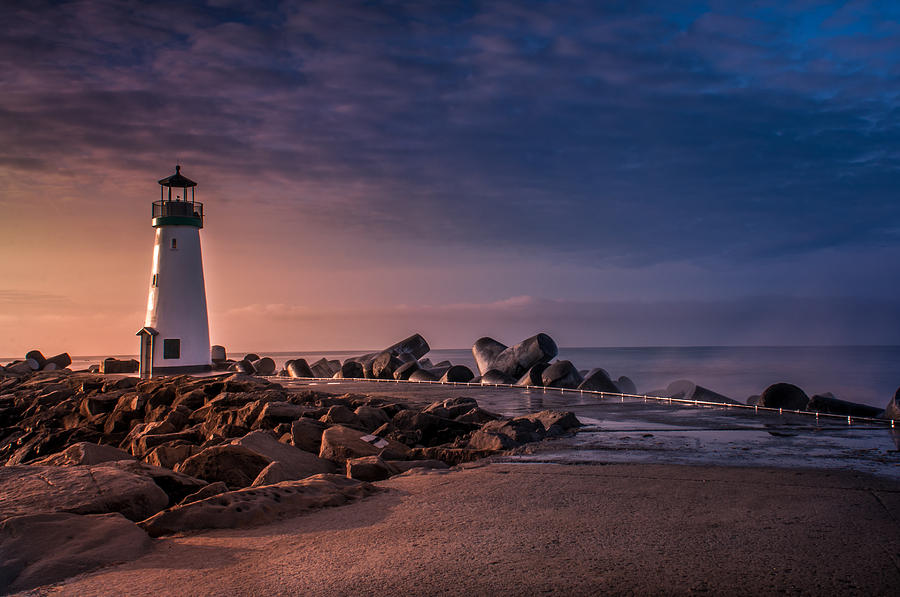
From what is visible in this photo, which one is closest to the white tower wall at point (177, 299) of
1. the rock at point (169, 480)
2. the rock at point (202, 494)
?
the rock at point (169, 480)

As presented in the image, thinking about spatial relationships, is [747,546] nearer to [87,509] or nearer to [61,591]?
[61,591]

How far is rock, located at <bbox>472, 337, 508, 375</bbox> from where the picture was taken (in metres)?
23.5

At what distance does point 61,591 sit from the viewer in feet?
10.6

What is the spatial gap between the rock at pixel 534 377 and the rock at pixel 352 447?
12225 mm

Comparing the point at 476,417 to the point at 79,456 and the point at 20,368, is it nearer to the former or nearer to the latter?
the point at 79,456

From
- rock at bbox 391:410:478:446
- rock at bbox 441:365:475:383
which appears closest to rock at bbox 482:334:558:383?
rock at bbox 441:365:475:383

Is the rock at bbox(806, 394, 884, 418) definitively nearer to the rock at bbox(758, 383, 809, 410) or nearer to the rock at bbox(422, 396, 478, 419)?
the rock at bbox(758, 383, 809, 410)

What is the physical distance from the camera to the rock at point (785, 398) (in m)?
12.2

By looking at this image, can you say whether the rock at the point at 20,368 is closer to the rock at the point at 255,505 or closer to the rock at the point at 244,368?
the rock at the point at 244,368

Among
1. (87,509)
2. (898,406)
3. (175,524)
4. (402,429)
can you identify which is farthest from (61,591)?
(898,406)

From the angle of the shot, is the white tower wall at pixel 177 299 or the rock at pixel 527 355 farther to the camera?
the white tower wall at pixel 177 299

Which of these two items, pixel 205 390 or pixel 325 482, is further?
pixel 205 390

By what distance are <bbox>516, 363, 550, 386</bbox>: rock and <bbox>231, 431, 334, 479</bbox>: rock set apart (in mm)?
13263

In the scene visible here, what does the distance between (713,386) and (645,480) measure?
3981 centimetres
